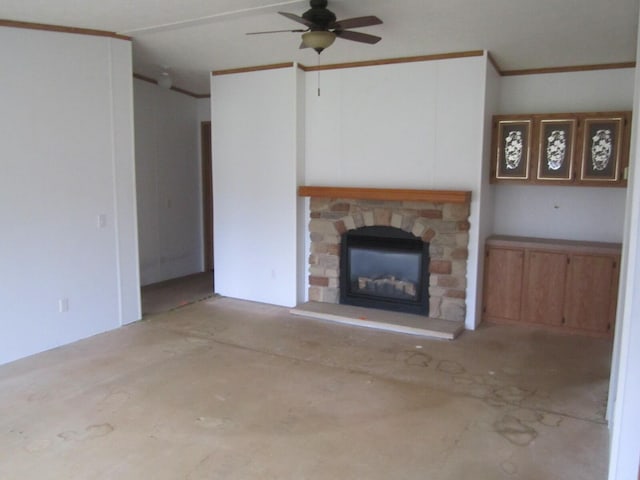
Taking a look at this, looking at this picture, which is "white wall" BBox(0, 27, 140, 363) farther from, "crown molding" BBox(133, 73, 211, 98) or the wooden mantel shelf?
the wooden mantel shelf

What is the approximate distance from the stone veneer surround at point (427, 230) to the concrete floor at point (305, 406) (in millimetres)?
480

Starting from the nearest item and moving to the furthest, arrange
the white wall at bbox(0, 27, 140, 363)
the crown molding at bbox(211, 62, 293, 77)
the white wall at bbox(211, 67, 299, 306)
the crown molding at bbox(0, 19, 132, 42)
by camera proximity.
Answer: the crown molding at bbox(0, 19, 132, 42) → the white wall at bbox(0, 27, 140, 363) → the crown molding at bbox(211, 62, 293, 77) → the white wall at bbox(211, 67, 299, 306)

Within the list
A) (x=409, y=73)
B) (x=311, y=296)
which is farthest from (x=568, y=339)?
(x=409, y=73)

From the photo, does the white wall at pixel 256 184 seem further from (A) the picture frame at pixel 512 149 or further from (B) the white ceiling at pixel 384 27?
(A) the picture frame at pixel 512 149

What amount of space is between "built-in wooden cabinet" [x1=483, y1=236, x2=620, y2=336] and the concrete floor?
0.22 m

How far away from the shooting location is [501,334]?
478 centimetres

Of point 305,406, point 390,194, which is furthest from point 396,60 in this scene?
point 305,406

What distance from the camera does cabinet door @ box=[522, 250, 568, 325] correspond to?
4.81 m

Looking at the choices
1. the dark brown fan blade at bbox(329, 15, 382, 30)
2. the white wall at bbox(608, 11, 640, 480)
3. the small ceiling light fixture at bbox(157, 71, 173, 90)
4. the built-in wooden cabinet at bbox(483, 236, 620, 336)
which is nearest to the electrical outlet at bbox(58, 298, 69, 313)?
the small ceiling light fixture at bbox(157, 71, 173, 90)

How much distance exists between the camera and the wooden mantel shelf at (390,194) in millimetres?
4664

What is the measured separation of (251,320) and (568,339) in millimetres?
3075

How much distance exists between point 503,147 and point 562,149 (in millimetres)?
537

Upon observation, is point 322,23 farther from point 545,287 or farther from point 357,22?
point 545,287

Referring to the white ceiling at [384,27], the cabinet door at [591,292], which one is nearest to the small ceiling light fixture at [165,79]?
the white ceiling at [384,27]
